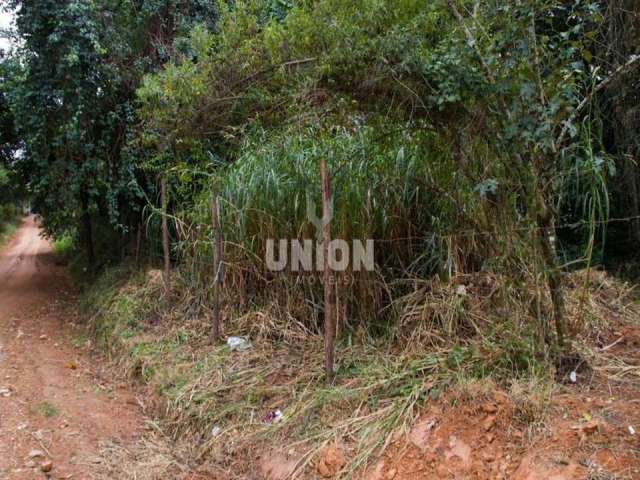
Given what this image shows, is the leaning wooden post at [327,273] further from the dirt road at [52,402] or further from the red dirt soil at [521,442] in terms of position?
the dirt road at [52,402]

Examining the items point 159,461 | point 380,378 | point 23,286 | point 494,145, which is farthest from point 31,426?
point 23,286

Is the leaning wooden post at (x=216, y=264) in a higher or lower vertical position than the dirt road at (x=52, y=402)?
higher

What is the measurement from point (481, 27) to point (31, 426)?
11.9 ft

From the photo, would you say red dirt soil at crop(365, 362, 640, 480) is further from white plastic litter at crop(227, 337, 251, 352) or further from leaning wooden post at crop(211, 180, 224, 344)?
leaning wooden post at crop(211, 180, 224, 344)

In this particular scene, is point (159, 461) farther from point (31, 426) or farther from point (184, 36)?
point (184, 36)

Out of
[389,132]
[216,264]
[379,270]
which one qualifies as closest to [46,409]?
[216,264]

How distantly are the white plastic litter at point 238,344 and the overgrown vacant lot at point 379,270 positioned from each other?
2 cm

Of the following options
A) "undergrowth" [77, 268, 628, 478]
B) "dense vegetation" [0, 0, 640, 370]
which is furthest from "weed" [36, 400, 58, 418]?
"dense vegetation" [0, 0, 640, 370]

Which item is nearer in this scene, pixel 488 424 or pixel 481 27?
pixel 488 424

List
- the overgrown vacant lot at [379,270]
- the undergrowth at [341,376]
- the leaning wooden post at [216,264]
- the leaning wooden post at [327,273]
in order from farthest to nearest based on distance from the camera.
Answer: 1. the leaning wooden post at [216,264]
2. the leaning wooden post at [327,273]
3. the undergrowth at [341,376]
4. the overgrown vacant lot at [379,270]

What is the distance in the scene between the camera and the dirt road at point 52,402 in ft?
8.74

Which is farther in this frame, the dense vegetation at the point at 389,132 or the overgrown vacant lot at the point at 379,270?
the dense vegetation at the point at 389,132

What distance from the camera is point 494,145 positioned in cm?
250

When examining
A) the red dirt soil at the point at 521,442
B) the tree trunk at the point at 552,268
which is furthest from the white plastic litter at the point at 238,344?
the tree trunk at the point at 552,268
